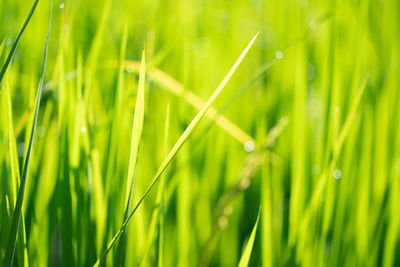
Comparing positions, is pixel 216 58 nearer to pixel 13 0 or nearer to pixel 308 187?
pixel 308 187

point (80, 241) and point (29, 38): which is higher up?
point (29, 38)

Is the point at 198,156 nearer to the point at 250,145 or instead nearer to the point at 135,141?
the point at 250,145

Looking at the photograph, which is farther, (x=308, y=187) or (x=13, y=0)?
(x=13, y=0)

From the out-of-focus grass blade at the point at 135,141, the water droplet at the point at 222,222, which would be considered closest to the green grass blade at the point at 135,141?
the out-of-focus grass blade at the point at 135,141

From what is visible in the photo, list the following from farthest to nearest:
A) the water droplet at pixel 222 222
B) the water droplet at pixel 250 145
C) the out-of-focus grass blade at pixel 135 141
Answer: the water droplet at pixel 250 145, the water droplet at pixel 222 222, the out-of-focus grass blade at pixel 135 141

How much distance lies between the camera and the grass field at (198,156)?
1.36 feet

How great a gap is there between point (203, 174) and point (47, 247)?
0.25 metres

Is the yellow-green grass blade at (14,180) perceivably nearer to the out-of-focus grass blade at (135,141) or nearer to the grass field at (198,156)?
the grass field at (198,156)

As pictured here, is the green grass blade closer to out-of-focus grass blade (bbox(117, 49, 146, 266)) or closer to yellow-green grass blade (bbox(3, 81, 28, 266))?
out-of-focus grass blade (bbox(117, 49, 146, 266))

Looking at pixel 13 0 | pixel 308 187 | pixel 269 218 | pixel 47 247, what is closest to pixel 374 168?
pixel 308 187

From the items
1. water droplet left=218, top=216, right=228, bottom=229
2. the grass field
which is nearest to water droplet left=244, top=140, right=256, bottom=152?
the grass field

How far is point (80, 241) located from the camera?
1.34 ft

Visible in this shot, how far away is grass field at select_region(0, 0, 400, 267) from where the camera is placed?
0.42 meters

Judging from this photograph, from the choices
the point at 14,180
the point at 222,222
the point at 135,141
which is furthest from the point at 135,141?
the point at 222,222
